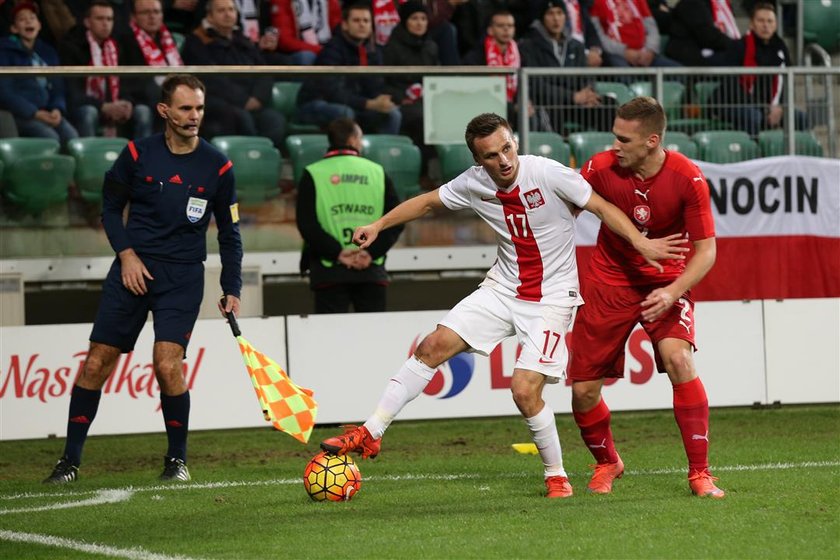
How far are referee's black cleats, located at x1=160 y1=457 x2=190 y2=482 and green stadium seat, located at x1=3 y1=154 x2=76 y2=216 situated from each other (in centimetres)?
374

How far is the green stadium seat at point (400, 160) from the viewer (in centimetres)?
1184

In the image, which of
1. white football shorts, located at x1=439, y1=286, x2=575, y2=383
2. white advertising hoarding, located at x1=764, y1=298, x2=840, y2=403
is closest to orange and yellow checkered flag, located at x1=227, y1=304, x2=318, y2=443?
white football shorts, located at x1=439, y1=286, x2=575, y2=383

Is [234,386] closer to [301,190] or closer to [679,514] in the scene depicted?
[301,190]

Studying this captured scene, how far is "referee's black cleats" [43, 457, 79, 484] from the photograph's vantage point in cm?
826

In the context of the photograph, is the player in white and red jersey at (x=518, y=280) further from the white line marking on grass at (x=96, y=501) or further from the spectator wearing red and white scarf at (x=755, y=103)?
the spectator wearing red and white scarf at (x=755, y=103)

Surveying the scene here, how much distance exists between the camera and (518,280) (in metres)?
7.21

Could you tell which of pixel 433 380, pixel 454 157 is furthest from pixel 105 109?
pixel 433 380

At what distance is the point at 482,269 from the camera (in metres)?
12.5

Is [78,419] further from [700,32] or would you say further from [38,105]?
[700,32]

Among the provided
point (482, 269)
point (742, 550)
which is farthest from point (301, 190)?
point (742, 550)

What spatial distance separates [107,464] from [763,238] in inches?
248

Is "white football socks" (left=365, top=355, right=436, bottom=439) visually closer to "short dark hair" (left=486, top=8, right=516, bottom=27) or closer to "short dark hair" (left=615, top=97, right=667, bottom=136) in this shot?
"short dark hair" (left=615, top=97, right=667, bottom=136)

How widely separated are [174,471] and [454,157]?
448cm

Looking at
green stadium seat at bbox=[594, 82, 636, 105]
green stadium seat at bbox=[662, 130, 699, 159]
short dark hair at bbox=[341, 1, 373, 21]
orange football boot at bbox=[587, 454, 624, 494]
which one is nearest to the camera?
orange football boot at bbox=[587, 454, 624, 494]
